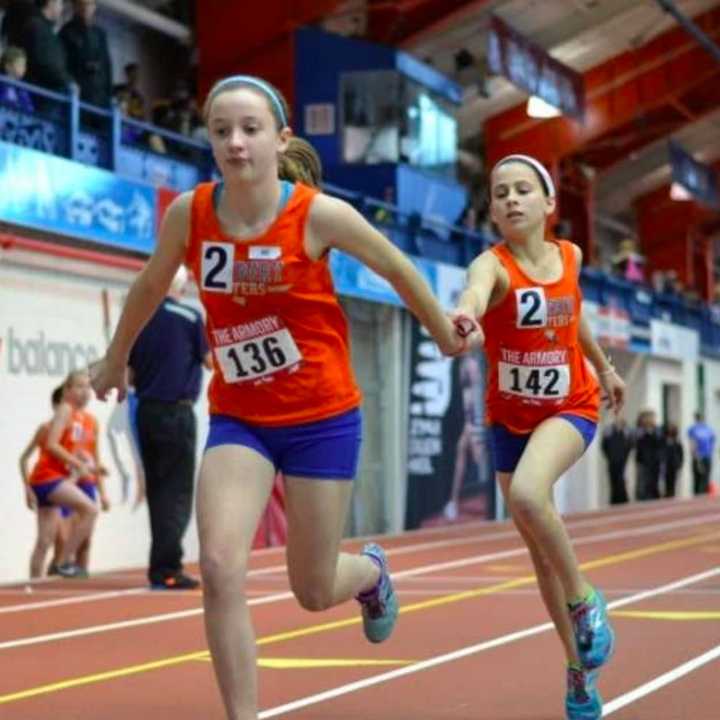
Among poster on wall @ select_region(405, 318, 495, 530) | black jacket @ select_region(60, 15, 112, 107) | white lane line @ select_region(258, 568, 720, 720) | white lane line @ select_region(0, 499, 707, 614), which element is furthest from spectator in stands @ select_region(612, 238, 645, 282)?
white lane line @ select_region(258, 568, 720, 720)

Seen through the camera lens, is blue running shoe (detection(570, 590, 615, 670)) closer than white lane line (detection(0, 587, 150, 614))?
Yes

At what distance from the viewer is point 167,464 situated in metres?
12.9

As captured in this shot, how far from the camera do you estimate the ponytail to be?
649 cm

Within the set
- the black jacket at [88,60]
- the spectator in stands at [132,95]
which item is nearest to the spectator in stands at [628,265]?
the spectator in stands at [132,95]

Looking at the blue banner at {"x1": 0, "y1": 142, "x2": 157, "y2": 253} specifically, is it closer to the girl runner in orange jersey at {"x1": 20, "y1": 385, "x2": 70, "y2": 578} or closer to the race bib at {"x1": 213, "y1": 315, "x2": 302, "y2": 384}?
the girl runner in orange jersey at {"x1": 20, "y1": 385, "x2": 70, "y2": 578}

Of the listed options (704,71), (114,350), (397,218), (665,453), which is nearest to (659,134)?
(704,71)

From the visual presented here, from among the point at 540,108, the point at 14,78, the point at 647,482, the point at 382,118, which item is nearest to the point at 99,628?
the point at 14,78

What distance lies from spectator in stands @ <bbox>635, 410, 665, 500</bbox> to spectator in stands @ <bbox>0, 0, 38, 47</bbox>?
68.8 ft

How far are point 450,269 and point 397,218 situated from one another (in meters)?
1.44

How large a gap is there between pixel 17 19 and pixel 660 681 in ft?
40.8

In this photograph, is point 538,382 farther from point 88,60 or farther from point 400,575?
point 88,60

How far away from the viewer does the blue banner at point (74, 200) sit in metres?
15.6

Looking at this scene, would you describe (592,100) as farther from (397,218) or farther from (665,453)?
(397,218)

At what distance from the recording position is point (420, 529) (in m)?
25.8
